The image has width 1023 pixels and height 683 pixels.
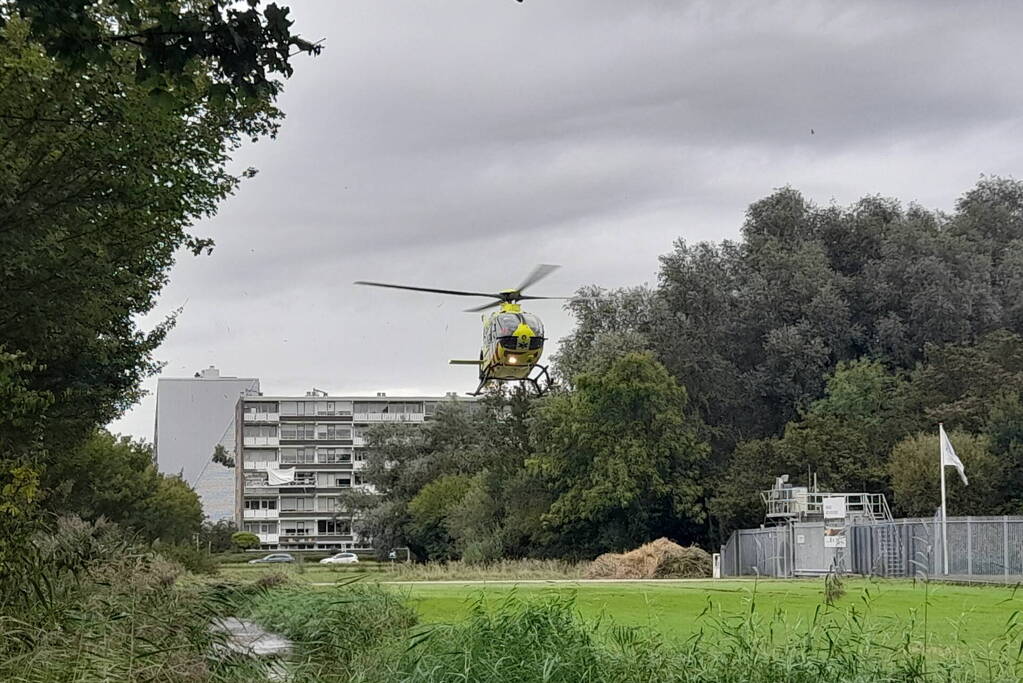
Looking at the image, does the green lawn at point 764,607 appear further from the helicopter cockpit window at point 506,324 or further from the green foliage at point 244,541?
the green foliage at point 244,541

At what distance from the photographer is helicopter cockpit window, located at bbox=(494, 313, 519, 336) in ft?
103

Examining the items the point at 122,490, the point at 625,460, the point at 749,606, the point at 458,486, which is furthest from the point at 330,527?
the point at 749,606

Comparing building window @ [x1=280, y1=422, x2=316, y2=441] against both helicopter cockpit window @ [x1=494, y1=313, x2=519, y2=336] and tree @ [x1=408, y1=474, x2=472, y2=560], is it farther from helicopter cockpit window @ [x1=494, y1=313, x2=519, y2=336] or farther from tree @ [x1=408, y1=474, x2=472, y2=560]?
helicopter cockpit window @ [x1=494, y1=313, x2=519, y2=336]

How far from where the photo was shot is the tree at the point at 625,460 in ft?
192

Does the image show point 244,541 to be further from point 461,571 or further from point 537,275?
point 537,275

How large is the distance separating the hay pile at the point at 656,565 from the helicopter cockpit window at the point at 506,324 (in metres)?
16.9

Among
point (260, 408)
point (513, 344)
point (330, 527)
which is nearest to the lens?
point (513, 344)

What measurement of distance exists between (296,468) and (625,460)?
7191 cm

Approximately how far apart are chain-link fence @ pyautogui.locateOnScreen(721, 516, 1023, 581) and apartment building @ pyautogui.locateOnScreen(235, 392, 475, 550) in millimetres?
76606

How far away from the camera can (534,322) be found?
31688mm

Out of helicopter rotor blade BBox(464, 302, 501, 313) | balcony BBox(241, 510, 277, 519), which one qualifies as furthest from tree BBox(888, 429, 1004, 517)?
balcony BBox(241, 510, 277, 519)

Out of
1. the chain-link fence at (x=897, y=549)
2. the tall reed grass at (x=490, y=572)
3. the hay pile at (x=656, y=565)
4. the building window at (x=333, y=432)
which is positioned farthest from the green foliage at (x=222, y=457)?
the hay pile at (x=656, y=565)

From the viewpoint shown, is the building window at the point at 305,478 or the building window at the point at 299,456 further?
the building window at the point at 299,456

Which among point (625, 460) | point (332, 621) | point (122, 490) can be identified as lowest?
point (332, 621)
